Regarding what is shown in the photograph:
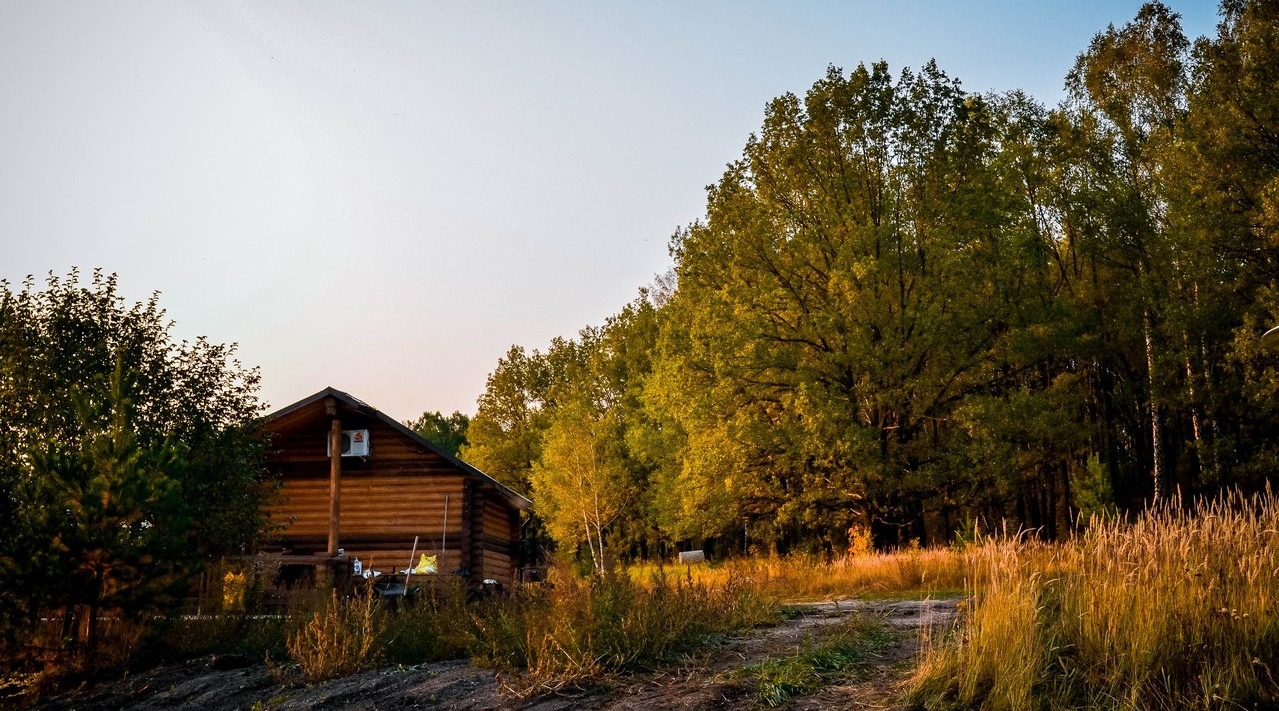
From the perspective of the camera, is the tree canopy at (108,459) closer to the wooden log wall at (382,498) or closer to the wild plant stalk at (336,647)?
the wild plant stalk at (336,647)

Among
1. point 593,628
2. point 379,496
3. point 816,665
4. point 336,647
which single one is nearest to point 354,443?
point 379,496

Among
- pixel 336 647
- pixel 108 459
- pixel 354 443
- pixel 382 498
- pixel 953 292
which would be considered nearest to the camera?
pixel 336 647

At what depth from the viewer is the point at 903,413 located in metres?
22.7

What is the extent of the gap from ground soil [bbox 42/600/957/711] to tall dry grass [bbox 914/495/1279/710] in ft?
1.71

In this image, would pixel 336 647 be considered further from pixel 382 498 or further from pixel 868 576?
pixel 382 498

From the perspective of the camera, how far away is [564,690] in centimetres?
723

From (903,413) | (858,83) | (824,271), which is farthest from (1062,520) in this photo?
(858,83)

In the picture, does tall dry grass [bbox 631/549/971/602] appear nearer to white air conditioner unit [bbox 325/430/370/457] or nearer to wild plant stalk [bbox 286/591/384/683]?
wild plant stalk [bbox 286/591/384/683]

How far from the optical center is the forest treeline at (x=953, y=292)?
21.6 metres

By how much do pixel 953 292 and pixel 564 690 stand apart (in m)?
16.6

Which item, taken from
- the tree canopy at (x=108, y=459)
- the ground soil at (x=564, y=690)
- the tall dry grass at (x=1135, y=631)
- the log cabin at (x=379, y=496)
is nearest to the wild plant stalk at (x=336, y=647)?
the ground soil at (x=564, y=690)

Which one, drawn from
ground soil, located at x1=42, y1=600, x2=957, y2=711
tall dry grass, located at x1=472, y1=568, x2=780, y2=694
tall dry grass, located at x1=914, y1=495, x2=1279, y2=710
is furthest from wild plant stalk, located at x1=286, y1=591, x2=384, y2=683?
tall dry grass, located at x1=914, y1=495, x2=1279, y2=710

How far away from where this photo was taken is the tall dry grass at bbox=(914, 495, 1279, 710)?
551 cm

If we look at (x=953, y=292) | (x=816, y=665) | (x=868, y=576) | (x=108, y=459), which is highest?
(x=953, y=292)
